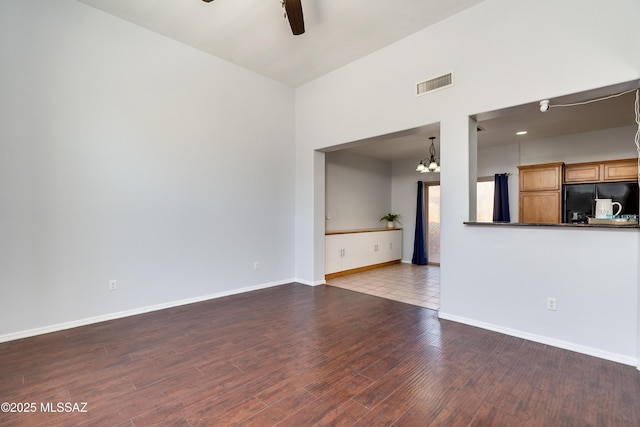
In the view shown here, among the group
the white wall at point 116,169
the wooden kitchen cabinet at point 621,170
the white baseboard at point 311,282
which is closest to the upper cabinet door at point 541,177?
the wooden kitchen cabinet at point 621,170

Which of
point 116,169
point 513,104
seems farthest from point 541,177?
point 116,169

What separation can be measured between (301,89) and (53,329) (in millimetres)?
4778

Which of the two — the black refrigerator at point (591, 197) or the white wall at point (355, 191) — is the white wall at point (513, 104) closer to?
the white wall at point (355, 191)

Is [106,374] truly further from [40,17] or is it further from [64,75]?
[40,17]

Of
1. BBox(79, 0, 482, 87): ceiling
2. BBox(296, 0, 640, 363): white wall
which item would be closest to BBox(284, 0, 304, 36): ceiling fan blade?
BBox(79, 0, 482, 87): ceiling

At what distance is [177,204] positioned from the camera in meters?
3.92

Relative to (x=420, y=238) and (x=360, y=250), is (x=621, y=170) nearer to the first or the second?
(x=420, y=238)

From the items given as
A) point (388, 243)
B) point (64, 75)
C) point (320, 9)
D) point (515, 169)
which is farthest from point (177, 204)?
point (515, 169)

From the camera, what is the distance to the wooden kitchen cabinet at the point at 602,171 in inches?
Result: 191

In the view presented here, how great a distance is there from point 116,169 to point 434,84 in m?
3.92

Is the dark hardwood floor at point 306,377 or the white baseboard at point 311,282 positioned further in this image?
the white baseboard at point 311,282

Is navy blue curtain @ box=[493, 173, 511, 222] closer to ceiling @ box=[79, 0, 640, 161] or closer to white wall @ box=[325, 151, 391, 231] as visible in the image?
ceiling @ box=[79, 0, 640, 161]

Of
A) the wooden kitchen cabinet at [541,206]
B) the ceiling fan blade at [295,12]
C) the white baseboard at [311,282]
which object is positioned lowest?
the white baseboard at [311,282]

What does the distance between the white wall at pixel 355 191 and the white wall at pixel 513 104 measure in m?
2.52
